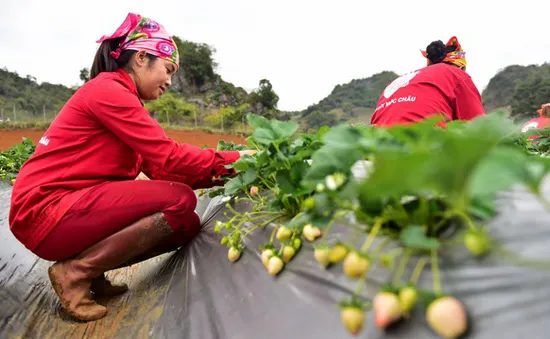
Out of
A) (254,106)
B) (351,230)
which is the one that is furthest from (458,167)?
(254,106)

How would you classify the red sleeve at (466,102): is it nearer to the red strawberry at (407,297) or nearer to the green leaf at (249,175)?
the green leaf at (249,175)

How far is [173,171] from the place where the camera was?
149 centimetres

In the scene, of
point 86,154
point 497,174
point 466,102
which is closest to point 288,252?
point 497,174

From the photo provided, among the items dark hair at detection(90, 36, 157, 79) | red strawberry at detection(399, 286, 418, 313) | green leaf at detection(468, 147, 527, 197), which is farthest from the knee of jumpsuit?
green leaf at detection(468, 147, 527, 197)

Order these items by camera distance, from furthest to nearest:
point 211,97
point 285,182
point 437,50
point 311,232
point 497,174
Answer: point 211,97
point 437,50
point 285,182
point 311,232
point 497,174

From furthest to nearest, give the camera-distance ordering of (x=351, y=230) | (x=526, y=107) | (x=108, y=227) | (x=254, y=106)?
(x=254, y=106)
(x=526, y=107)
(x=108, y=227)
(x=351, y=230)

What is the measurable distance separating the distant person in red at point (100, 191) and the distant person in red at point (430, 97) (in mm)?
885

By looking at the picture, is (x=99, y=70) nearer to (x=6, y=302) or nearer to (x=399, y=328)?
(x=6, y=302)

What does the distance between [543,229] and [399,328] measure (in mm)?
264

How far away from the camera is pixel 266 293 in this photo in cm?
90

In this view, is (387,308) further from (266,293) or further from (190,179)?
(190,179)

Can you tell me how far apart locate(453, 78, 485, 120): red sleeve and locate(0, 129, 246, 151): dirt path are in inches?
520

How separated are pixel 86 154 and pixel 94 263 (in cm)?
42

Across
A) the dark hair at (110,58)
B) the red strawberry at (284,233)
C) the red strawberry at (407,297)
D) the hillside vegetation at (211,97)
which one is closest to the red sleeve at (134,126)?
the dark hair at (110,58)
